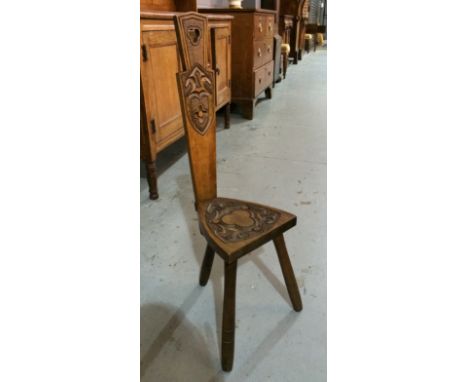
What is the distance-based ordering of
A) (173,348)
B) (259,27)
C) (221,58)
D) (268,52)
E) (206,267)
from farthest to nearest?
(268,52) → (259,27) → (221,58) → (206,267) → (173,348)

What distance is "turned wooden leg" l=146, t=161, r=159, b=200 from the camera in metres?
1.72

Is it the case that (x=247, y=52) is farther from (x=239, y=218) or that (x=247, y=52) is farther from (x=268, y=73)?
(x=239, y=218)

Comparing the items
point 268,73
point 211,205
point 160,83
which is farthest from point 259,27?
point 211,205

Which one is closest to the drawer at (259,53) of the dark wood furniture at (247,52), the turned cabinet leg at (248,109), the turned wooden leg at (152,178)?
the dark wood furniture at (247,52)

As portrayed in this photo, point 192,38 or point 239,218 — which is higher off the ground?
point 192,38

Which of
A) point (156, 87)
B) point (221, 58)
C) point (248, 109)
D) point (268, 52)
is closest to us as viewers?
point (156, 87)

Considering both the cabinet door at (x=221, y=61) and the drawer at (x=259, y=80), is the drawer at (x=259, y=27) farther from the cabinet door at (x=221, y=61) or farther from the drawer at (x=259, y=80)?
the cabinet door at (x=221, y=61)

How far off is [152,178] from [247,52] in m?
1.72

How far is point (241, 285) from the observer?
1.22m

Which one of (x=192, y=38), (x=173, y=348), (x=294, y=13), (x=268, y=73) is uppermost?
(x=294, y=13)

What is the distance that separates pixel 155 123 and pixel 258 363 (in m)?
1.21

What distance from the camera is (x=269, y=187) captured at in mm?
1904

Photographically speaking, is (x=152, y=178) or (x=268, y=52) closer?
(x=152, y=178)

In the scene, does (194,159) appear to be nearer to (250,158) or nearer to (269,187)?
(269,187)
